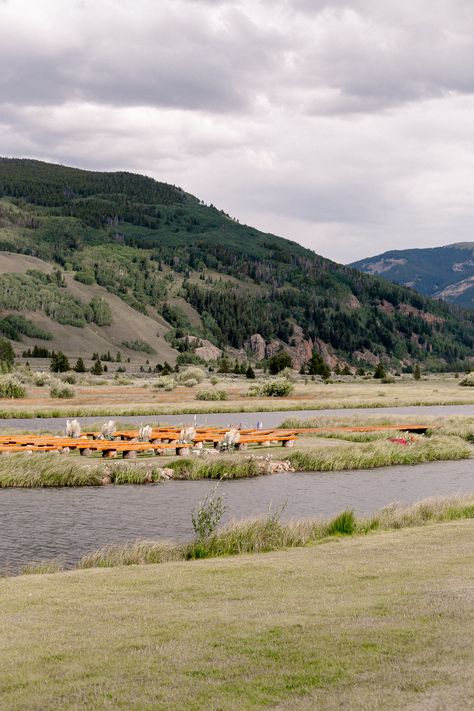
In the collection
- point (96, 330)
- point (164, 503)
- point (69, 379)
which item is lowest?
point (164, 503)

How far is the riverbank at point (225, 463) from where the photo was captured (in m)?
30.6

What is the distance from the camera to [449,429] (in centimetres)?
4706

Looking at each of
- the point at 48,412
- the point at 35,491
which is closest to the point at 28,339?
the point at 48,412

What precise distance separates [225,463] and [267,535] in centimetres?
1497

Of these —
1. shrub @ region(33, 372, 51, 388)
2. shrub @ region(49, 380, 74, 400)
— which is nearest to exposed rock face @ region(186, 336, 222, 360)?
shrub @ region(33, 372, 51, 388)

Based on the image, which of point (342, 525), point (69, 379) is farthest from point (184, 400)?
point (342, 525)

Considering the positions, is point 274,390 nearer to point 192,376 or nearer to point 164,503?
point 192,376

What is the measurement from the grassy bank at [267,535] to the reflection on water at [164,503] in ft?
4.93

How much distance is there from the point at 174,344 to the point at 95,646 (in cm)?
16693

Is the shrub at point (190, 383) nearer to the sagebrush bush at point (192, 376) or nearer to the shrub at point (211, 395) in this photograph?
the sagebrush bush at point (192, 376)

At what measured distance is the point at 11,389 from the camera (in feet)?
234

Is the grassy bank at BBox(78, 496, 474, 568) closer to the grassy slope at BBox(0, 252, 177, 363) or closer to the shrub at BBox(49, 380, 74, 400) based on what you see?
the shrub at BBox(49, 380, 74, 400)

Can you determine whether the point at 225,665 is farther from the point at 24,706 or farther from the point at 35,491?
the point at 35,491

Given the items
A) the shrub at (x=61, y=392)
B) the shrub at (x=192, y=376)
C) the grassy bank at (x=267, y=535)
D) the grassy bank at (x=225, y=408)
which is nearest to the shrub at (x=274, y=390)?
the grassy bank at (x=225, y=408)
